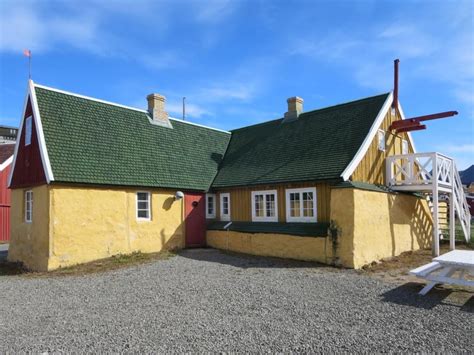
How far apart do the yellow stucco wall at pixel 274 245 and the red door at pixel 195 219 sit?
41 cm

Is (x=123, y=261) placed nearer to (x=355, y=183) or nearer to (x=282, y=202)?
(x=282, y=202)

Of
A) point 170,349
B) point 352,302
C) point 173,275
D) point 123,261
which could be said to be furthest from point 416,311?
point 123,261

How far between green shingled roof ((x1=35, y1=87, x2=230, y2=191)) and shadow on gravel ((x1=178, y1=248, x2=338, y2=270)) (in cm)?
298

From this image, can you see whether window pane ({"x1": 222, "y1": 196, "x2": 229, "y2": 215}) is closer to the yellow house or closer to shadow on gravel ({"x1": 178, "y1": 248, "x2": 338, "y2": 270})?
the yellow house

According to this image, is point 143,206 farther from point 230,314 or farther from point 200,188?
point 230,314

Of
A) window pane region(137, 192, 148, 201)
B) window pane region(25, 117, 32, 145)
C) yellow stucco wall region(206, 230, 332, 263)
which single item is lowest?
yellow stucco wall region(206, 230, 332, 263)

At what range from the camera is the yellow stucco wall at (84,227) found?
12.7 metres

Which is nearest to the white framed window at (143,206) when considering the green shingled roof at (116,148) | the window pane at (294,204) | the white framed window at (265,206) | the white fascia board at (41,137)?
the green shingled roof at (116,148)

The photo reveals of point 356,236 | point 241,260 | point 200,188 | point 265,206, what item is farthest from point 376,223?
point 200,188

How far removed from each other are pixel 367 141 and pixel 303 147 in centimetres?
298

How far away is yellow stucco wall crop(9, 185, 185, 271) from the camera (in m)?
12.7

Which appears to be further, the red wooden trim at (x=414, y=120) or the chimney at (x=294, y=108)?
the chimney at (x=294, y=108)

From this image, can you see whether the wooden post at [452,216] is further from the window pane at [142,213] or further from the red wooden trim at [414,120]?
the window pane at [142,213]

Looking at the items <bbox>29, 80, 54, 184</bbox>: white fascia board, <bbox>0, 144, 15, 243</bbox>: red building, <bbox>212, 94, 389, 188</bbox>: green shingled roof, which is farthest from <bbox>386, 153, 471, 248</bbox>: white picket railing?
<bbox>0, 144, 15, 243</bbox>: red building
